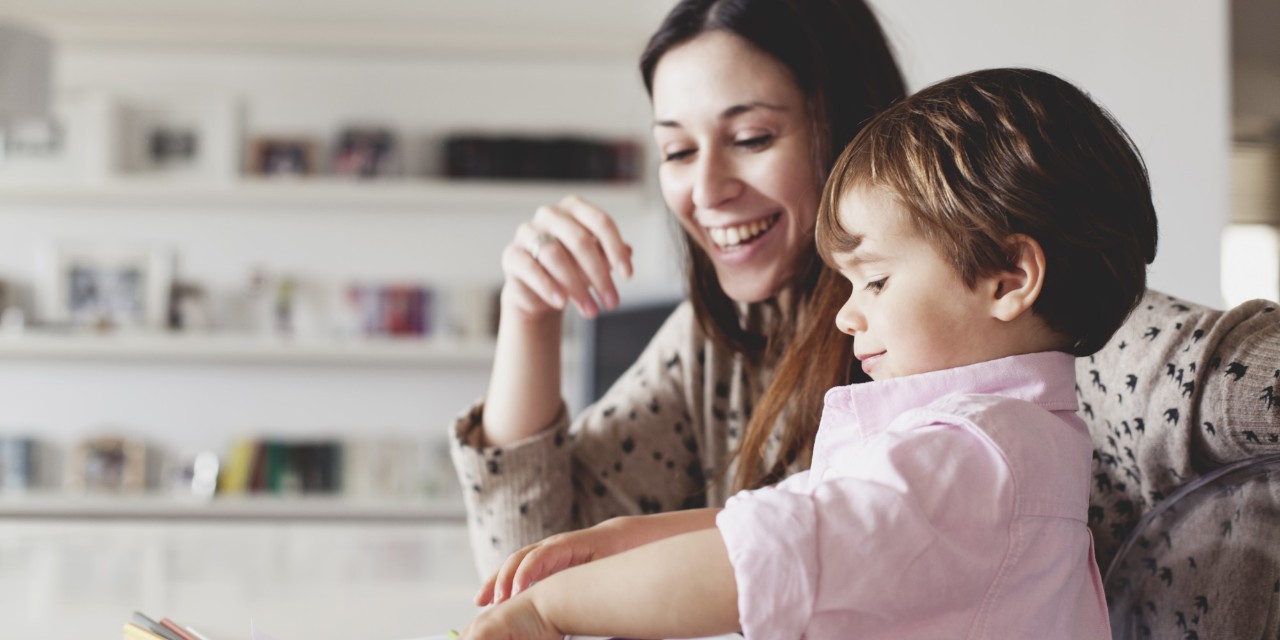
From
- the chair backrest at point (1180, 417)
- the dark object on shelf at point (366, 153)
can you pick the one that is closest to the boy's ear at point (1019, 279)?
the chair backrest at point (1180, 417)

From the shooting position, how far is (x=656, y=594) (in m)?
0.45

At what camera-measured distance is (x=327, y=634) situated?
86 centimetres

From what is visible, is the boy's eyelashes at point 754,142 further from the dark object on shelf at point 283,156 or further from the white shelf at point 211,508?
the dark object on shelf at point 283,156

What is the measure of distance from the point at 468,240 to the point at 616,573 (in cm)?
304

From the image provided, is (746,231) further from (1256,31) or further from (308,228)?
(308,228)

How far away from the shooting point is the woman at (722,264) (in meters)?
0.90

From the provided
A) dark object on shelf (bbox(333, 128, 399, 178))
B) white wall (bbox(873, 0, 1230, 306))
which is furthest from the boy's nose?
dark object on shelf (bbox(333, 128, 399, 178))

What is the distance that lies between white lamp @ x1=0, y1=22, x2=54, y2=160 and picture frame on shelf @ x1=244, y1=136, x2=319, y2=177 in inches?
32.0

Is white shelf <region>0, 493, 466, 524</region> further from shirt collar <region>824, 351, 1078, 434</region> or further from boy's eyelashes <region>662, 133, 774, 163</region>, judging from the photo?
shirt collar <region>824, 351, 1078, 434</region>

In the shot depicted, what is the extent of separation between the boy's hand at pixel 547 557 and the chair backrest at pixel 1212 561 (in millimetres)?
337

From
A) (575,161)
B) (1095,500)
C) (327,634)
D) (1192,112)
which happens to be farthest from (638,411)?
(575,161)

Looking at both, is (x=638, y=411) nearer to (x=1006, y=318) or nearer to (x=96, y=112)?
(x=1006, y=318)

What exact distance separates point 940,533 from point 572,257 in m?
0.52

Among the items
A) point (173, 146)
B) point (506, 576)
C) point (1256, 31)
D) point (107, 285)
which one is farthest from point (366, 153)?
point (506, 576)
